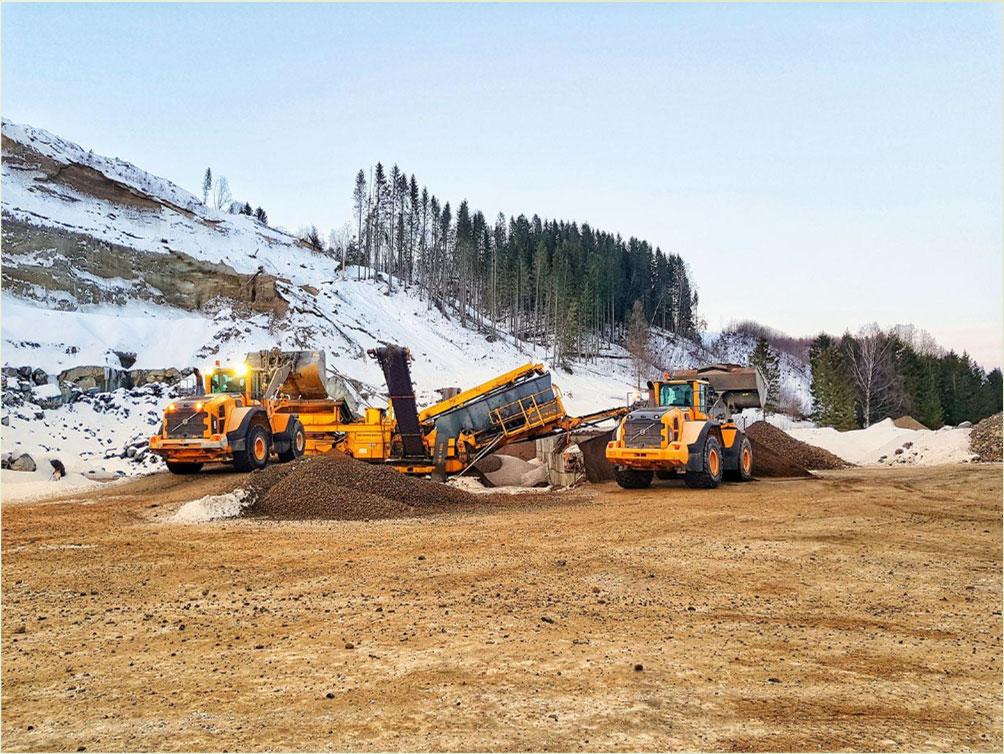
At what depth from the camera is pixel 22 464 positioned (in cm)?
1723

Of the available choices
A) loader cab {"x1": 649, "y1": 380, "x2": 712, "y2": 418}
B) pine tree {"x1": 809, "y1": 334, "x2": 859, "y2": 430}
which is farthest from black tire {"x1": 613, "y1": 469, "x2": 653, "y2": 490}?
pine tree {"x1": 809, "y1": 334, "x2": 859, "y2": 430}

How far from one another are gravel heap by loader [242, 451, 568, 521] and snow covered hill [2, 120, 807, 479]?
9492 millimetres

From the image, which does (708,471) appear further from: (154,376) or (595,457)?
(154,376)

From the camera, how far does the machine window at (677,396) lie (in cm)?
1606

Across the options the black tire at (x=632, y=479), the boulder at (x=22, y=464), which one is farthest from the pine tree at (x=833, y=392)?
the boulder at (x=22, y=464)

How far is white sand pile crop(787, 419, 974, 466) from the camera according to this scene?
2256cm

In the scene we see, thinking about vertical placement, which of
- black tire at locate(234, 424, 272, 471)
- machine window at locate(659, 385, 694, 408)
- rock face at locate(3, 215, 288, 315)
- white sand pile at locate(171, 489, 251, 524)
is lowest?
white sand pile at locate(171, 489, 251, 524)

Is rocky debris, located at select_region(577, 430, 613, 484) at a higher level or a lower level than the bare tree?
lower

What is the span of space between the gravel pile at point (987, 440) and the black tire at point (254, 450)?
20.3m

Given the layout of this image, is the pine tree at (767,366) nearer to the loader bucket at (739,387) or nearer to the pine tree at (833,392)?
the pine tree at (833,392)

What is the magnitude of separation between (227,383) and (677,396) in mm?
11054

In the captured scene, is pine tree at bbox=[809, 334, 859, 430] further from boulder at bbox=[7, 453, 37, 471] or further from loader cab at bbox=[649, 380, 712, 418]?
boulder at bbox=[7, 453, 37, 471]

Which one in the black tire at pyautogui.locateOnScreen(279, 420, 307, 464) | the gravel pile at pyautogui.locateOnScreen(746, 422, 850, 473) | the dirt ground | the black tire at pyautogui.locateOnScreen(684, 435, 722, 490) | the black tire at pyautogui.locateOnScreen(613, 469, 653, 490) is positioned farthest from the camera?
the gravel pile at pyautogui.locateOnScreen(746, 422, 850, 473)

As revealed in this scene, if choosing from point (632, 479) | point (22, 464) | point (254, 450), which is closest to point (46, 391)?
point (22, 464)
